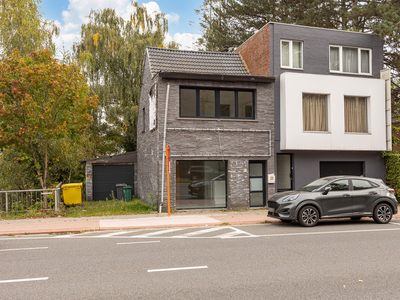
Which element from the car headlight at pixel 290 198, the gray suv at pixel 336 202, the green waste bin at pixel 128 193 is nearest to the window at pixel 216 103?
the gray suv at pixel 336 202

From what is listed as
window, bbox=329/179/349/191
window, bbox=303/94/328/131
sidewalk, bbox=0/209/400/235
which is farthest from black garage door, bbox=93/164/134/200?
window, bbox=329/179/349/191

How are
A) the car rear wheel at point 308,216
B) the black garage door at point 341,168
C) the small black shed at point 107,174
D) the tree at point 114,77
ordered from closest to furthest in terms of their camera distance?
1. the car rear wheel at point 308,216
2. the black garage door at point 341,168
3. the small black shed at point 107,174
4. the tree at point 114,77

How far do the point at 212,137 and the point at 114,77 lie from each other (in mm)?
15004

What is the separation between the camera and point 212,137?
50.2 feet

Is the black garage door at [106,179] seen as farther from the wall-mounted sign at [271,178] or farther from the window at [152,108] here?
the wall-mounted sign at [271,178]

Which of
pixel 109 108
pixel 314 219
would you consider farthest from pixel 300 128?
pixel 109 108

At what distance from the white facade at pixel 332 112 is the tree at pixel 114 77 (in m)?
13.7

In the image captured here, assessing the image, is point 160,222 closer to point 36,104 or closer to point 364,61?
point 36,104

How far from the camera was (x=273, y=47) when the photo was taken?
53.4 feet

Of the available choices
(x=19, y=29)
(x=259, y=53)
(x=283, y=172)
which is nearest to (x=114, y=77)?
(x=19, y=29)

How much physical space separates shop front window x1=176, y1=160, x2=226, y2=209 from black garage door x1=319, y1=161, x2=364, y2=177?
5.15 m

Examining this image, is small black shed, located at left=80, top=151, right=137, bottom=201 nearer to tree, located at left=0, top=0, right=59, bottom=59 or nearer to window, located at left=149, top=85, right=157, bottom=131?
window, located at left=149, top=85, right=157, bottom=131

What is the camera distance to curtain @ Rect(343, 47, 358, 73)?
57.6 ft

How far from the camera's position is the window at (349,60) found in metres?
17.4
